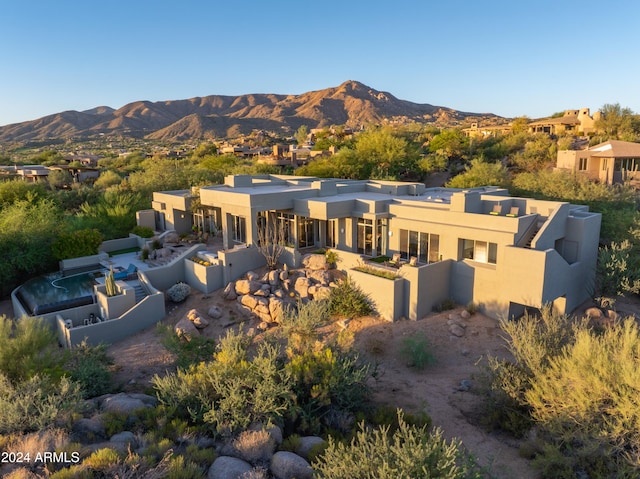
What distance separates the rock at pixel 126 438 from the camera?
8.70 meters

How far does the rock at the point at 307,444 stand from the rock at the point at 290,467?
55cm

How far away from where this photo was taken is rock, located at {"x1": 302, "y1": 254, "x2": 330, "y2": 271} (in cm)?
2213

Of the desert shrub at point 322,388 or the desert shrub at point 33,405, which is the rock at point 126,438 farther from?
the desert shrub at point 322,388

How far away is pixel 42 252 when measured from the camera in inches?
969

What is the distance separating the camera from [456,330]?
17.7m

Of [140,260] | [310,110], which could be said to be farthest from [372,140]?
[310,110]

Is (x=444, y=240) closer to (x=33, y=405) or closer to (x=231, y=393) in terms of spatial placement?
(x=231, y=393)

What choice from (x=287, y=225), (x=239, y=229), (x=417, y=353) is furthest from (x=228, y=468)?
(x=239, y=229)

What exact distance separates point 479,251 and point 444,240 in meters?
1.58

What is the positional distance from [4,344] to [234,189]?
18100 mm

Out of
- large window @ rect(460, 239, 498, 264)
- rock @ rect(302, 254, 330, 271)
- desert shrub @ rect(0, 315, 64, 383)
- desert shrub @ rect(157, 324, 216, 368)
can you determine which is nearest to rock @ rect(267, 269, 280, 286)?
rock @ rect(302, 254, 330, 271)

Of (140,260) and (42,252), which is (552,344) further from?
(42,252)

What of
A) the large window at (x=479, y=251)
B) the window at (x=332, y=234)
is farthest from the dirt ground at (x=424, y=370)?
the window at (x=332, y=234)

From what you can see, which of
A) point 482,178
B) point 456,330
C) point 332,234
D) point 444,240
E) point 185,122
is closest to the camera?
point 456,330
